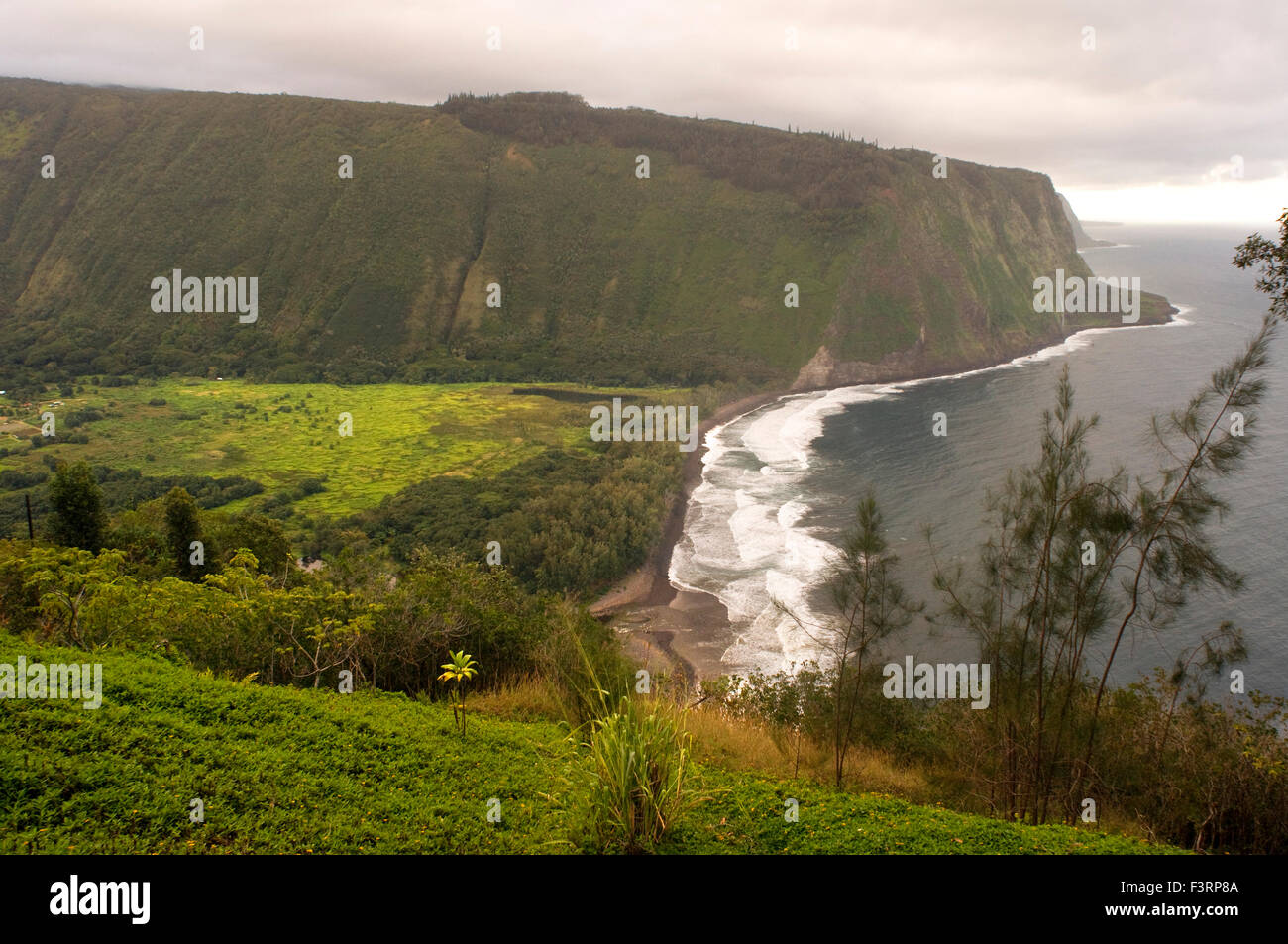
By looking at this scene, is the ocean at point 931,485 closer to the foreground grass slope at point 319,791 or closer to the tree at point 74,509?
the foreground grass slope at point 319,791

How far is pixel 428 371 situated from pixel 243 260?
46.8 meters

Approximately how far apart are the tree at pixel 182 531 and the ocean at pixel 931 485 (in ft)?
73.7

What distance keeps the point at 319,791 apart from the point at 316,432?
7726cm

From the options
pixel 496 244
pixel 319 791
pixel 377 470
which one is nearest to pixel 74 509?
pixel 319 791

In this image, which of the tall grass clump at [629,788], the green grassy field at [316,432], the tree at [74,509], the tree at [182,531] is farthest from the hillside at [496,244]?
the tall grass clump at [629,788]

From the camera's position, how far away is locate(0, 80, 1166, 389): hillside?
112750 mm

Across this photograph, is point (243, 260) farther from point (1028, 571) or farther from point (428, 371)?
point (1028, 571)

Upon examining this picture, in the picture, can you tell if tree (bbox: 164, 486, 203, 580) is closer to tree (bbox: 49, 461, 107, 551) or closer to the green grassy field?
tree (bbox: 49, 461, 107, 551)

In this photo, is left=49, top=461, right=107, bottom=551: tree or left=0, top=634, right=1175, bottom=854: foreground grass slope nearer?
left=0, top=634, right=1175, bottom=854: foreground grass slope

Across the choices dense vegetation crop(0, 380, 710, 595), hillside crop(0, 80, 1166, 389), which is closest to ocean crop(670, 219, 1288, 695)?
dense vegetation crop(0, 380, 710, 595)

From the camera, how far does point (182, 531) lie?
27.4 m

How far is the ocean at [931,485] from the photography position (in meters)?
36.3

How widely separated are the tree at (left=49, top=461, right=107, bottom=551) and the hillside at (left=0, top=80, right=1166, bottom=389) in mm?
82614
